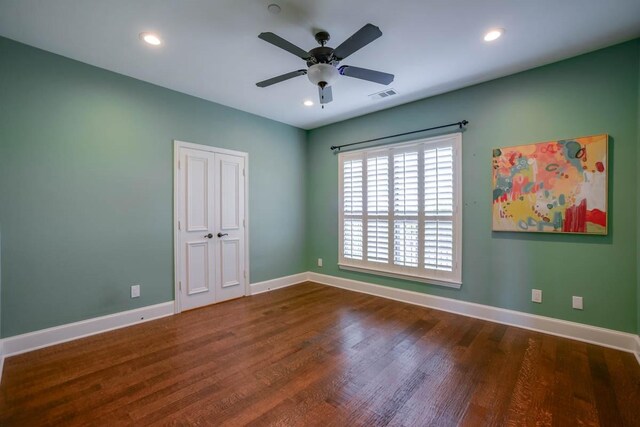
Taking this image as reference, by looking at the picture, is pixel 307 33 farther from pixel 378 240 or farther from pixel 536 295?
pixel 536 295

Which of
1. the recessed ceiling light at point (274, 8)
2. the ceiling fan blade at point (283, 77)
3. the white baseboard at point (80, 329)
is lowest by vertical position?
the white baseboard at point (80, 329)

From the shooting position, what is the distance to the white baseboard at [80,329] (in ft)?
8.70

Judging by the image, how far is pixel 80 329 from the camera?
2996mm

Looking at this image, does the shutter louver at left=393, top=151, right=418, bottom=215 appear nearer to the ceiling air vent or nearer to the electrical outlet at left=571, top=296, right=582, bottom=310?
the ceiling air vent

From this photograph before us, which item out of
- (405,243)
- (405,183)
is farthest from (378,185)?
(405,243)

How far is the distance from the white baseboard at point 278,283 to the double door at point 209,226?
0.71 ft

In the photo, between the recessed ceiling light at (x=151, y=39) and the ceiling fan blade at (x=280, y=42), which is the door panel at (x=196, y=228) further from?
the ceiling fan blade at (x=280, y=42)

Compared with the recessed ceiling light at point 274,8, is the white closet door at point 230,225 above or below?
below

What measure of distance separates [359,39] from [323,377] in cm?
254

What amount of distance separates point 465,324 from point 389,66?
9.72 ft

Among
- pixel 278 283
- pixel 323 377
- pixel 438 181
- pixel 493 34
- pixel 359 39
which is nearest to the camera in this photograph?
pixel 359 39

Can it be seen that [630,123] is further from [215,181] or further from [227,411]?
[215,181]

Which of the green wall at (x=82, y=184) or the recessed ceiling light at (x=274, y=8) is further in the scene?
the green wall at (x=82, y=184)

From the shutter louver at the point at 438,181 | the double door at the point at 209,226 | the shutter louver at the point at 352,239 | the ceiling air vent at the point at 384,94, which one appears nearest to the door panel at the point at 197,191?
the double door at the point at 209,226
